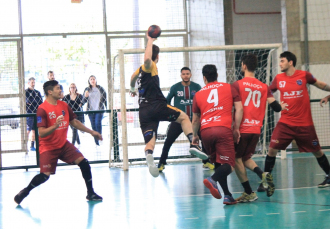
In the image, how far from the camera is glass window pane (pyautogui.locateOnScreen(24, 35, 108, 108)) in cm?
1516

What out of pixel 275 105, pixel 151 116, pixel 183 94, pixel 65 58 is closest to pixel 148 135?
pixel 151 116

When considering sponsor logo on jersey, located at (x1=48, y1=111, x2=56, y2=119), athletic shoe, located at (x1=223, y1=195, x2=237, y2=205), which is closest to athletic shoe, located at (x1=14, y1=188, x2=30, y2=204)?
sponsor logo on jersey, located at (x1=48, y1=111, x2=56, y2=119)

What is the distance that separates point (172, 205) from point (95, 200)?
3.87ft

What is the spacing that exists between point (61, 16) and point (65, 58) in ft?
4.56

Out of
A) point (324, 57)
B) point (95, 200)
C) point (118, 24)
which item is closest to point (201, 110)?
point (95, 200)

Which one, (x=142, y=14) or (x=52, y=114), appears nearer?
(x=52, y=114)

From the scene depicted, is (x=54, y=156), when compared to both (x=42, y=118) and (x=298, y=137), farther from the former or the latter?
(x=298, y=137)

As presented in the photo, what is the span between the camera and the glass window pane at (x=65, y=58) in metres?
15.2

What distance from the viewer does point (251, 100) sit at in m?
5.63

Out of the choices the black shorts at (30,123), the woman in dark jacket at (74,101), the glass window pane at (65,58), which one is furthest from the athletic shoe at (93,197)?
the glass window pane at (65,58)

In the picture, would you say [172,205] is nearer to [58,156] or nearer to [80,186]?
[58,156]

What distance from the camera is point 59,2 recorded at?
15234mm

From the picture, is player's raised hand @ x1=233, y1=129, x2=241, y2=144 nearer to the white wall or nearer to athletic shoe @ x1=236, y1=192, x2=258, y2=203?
athletic shoe @ x1=236, y1=192, x2=258, y2=203

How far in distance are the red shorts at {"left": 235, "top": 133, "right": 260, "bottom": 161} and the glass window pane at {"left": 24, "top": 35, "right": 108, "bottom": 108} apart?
33.7ft
